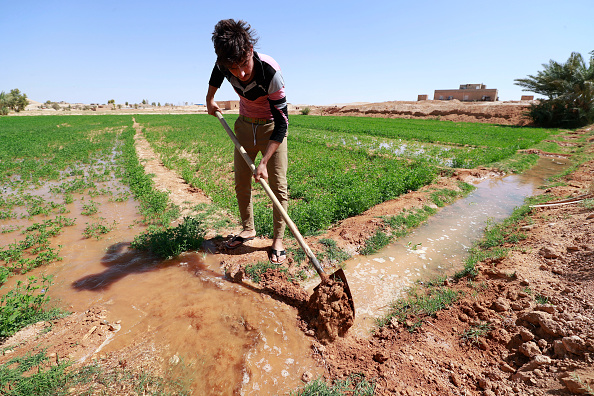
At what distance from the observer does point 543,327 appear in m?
2.16

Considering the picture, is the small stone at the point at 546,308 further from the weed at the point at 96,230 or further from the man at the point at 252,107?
the weed at the point at 96,230

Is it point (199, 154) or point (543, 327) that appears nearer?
point (543, 327)

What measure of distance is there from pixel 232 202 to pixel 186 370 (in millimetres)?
3826

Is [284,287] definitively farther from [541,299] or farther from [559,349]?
[541,299]

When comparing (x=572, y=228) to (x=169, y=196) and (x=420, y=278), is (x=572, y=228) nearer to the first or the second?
(x=420, y=278)

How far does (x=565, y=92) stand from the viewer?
23016 mm

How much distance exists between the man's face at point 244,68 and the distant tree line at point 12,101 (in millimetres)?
66163

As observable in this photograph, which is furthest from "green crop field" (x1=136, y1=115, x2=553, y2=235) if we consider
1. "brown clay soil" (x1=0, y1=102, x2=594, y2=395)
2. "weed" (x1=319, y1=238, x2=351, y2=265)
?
"brown clay soil" (x1=0, y1=102, x2=594, y2=395)

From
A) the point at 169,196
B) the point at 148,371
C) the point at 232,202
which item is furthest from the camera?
the point at 169,196

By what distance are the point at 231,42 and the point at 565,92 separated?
3113 centimetres

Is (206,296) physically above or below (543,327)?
below

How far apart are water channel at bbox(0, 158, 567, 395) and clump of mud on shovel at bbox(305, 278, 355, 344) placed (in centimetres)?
16

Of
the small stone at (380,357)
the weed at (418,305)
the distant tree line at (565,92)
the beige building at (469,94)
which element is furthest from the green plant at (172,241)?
the beige building at (469,94)

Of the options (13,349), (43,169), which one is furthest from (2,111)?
(13,349)
